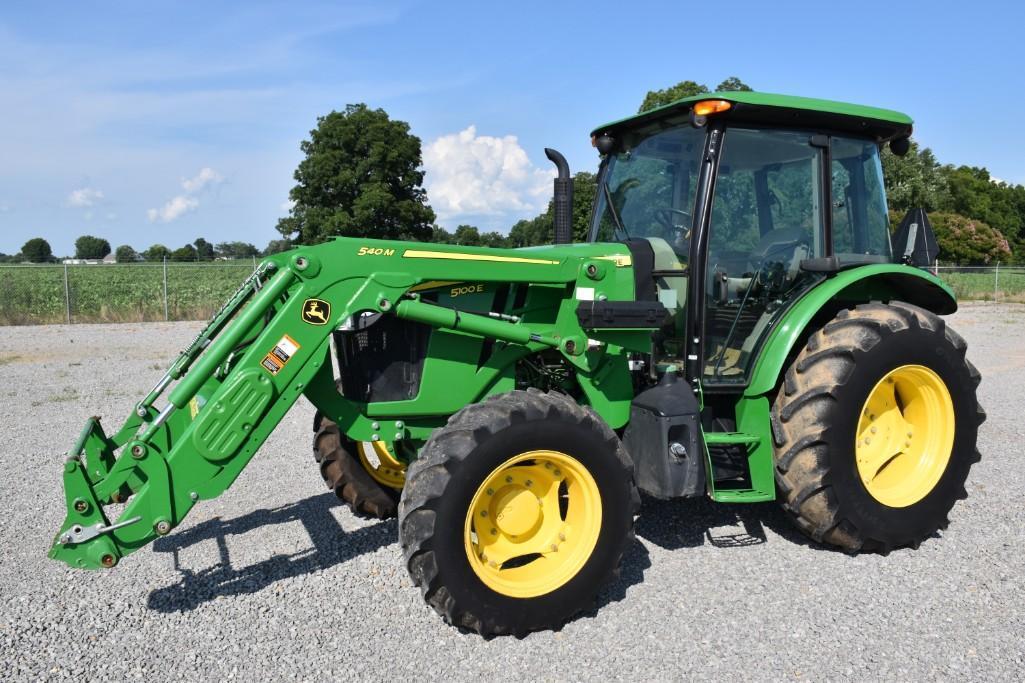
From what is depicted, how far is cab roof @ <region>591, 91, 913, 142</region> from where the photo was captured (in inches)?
170

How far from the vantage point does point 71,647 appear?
3.47 meters

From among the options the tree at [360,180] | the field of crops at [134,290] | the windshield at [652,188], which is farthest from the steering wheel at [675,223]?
the tree at [360,180]

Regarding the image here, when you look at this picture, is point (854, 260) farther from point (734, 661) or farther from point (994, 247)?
point (994, 247)

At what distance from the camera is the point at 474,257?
4.00 m

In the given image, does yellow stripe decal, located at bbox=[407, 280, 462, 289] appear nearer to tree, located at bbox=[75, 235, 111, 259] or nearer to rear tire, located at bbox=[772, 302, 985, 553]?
rear tire, located at bbox=[772, 302, 985, 553]

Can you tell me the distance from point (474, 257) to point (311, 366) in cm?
99

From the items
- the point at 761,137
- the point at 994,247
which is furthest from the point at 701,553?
the point at 994,247

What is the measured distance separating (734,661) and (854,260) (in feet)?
8.78

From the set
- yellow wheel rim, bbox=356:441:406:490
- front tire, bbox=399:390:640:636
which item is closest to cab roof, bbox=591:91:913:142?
front tire, bbox=399:390:640:636

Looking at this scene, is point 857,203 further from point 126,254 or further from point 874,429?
point 126,254

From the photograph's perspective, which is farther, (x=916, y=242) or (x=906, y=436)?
(x=916, y=242)

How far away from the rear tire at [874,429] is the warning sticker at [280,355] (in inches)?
103

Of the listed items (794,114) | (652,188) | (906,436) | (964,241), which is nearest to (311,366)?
(652,188)

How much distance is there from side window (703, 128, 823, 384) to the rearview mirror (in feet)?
2.79
